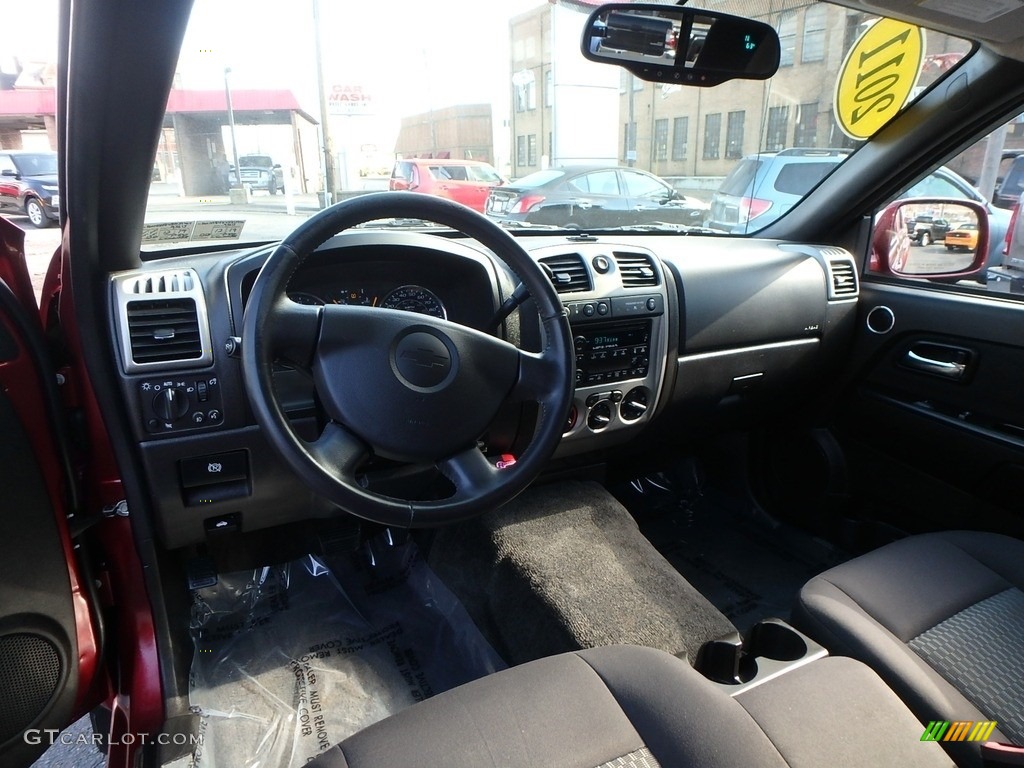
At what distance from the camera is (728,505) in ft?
9.37

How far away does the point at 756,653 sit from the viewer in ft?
4.81

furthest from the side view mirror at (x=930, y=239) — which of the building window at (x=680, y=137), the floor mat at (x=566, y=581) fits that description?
the floor mat at (x=566, y=581)

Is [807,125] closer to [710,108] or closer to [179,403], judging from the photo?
[710,108]

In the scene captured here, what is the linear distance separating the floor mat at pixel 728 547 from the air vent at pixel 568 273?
42.4 inches

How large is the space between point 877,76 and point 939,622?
1.56 metres

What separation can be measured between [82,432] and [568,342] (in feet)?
3.76

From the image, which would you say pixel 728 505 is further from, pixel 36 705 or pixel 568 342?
pixel 36 705

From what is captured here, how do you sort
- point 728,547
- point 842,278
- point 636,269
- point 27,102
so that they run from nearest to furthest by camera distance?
point 27,102 < point 636,269 < point 842,278 < point 728,547

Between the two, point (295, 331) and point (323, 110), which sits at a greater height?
point (323, 110)

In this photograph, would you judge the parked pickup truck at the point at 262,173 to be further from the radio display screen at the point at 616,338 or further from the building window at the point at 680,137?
the building window at the point at 680,137

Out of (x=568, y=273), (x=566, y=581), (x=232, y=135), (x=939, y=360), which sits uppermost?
(x=232, y=135)

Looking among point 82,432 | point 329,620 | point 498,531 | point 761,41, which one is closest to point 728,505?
point 498,531

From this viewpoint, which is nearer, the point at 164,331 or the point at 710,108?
the point at 164,331

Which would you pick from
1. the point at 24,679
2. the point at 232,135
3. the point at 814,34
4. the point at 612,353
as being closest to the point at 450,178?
the point at 232,135
